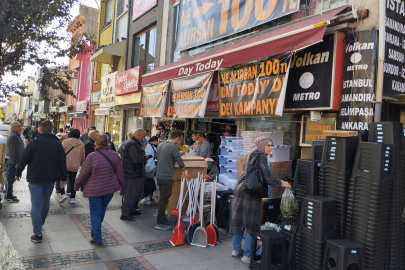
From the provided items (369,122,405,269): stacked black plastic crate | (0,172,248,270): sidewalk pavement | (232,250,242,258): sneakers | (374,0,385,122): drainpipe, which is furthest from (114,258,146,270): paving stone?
(374,0,385,122): drainpipe

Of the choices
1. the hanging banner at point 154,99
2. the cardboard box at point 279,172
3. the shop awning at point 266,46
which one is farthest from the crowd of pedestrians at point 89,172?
the hanging banner at point 154,99

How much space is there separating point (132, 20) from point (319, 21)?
1222 centimetres

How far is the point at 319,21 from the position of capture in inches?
209

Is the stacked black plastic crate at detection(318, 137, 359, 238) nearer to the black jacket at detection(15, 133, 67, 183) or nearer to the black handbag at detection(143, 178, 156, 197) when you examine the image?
the black jacket at detection(15, 133, 67, 183)

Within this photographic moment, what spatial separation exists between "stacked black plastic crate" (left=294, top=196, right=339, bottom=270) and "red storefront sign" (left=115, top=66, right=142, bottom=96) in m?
9.98

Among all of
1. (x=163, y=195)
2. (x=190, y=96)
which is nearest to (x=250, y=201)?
(x=163, y=195)

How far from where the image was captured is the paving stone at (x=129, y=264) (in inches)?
172

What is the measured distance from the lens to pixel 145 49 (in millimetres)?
14938

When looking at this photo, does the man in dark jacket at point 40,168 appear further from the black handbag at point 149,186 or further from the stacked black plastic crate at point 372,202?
the stacked black plastic crate at point 372,202

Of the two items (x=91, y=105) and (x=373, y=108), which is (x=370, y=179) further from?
(x=91, y=105)

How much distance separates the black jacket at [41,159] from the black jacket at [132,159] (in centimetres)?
142

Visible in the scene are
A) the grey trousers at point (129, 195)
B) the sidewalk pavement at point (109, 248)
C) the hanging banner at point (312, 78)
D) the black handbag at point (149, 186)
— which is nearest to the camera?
the sidewalk pavement at point (109, 248)

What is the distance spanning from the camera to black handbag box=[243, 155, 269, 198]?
14.7 feet

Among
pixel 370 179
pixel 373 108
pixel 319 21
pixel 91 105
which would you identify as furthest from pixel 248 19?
pixel 91 105
